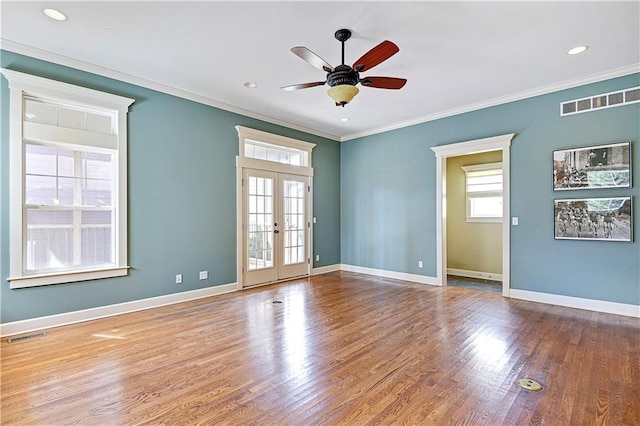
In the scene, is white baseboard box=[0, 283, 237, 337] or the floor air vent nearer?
the floor air vent

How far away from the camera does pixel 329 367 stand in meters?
2.59

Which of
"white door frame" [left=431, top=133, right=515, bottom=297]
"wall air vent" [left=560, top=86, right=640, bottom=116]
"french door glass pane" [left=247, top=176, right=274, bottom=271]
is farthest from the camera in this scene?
"french door glass pane" [left=247, top=176, right=274, bottom=271]

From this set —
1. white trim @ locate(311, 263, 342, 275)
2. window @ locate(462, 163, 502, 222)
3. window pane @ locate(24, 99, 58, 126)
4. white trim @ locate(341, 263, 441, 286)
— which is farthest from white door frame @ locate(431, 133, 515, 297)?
window pane @ locate(24, 99, 58, 126)

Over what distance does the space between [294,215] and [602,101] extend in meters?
5.03

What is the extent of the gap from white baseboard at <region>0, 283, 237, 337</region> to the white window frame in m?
0.40

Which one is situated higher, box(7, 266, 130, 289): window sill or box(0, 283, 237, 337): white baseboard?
box(7, 266, 130, 289): window sill

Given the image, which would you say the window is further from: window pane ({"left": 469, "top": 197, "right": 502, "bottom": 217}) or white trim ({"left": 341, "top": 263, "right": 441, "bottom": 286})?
white trim ({"left": 341, "top": 263, "right": 441, "bottom": 286})

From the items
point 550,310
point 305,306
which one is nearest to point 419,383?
point 305,306

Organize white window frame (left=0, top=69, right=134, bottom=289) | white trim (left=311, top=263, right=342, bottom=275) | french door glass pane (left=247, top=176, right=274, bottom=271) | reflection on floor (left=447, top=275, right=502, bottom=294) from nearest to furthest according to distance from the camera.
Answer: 1. white window frame (left=0, top=69, right=134, bottom=289)
2. reflection on floor (left=447, top=275, right=502, bottom=294)
3. french door glass pane (left=247, top=176, right=274, bottom=271)
4. white trim (left=311, top=263, right=342, bottom=275)

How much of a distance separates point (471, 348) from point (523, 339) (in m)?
0.67

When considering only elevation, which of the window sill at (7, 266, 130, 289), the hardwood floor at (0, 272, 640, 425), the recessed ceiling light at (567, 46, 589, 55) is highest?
the recessed ceiling light at (567, 46, 589, 55)

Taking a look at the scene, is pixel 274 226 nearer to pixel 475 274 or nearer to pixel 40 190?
pixel 40 190

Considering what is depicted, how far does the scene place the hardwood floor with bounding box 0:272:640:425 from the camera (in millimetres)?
1996

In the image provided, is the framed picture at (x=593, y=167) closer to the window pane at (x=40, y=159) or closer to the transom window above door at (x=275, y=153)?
the transom window above door at (x=275, y=153)
